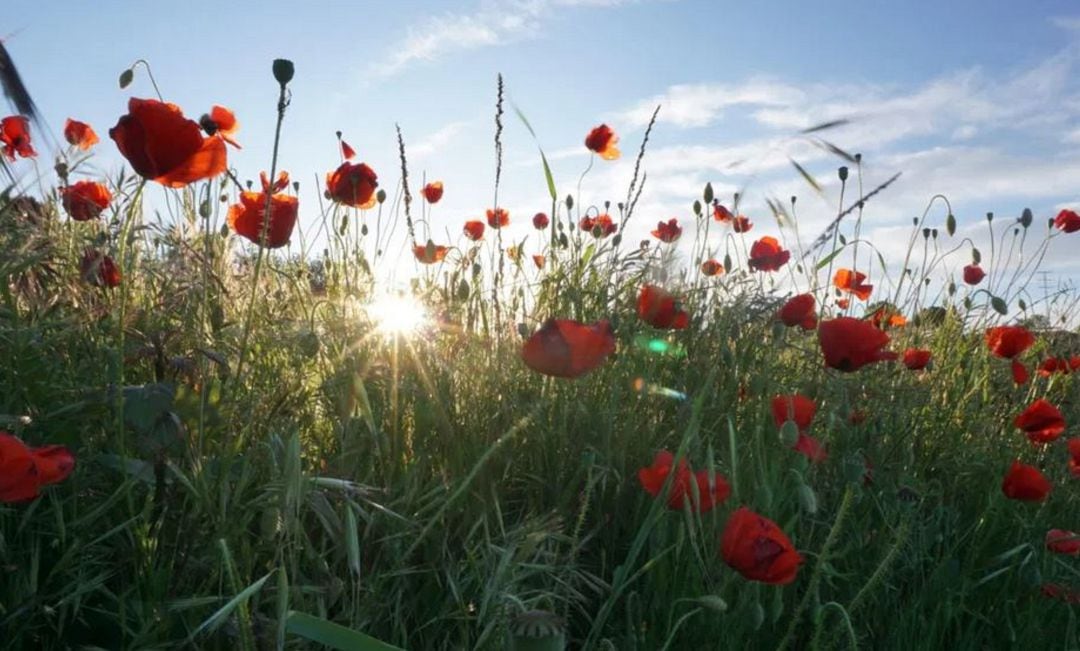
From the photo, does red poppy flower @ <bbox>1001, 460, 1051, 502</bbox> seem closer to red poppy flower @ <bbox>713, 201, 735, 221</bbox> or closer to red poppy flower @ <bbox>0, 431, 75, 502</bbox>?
red poppy flower @ <bbox>713, 201, 735, 221</bbox>

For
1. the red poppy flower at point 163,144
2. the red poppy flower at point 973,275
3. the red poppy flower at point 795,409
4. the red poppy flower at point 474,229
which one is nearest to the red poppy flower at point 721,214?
the red poppy flower at point 474,229

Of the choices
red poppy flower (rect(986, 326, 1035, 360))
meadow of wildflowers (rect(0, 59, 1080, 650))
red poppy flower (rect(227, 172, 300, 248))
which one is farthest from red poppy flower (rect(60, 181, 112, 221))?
red poppy flower (rect(986, 326, 1035, 360))

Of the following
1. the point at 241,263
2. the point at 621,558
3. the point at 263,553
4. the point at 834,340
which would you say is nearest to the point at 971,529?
the point at 834,340

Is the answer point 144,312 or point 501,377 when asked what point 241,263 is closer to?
point 144,312

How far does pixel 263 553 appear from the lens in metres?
1.64

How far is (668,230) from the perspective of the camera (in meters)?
3.94

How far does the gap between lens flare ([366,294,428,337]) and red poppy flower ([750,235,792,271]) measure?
41.0 inches

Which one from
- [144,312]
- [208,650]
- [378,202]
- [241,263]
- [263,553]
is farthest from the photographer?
[378,202]

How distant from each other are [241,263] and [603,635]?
5.92 ft

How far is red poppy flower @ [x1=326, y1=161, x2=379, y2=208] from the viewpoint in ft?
7.89

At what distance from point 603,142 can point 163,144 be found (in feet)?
7.13

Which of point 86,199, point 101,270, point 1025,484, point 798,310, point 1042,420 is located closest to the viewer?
point 101,270

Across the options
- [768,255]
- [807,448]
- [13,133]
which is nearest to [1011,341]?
[768,255]

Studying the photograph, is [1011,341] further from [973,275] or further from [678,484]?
[678,484]
